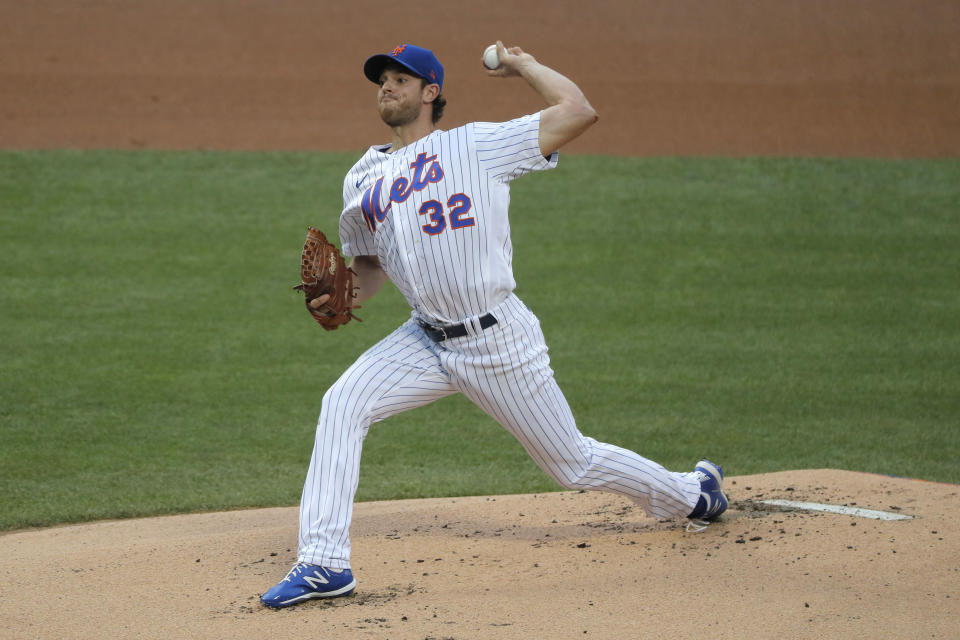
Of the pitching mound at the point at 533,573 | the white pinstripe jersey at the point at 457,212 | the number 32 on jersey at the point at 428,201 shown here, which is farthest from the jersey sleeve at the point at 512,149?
the pitching mound at the point at 533,573

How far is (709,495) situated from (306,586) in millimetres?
1545

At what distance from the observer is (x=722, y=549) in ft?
13.2

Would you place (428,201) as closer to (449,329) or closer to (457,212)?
(457,212)

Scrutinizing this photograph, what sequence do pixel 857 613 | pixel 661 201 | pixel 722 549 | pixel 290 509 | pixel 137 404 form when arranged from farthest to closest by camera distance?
1. pixel 661 201
2. pixel 137 404
3. pixel 290 509
4. pixel 722 549
5. pixel 857 613

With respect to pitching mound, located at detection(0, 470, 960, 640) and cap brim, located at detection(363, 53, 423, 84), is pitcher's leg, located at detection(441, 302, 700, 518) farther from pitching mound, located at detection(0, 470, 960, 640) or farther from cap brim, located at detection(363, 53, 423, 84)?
cap brim, located at detection(363, 53, 423, 84)

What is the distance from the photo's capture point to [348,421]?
369 centimetres

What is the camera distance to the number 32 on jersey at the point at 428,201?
3.70 meters

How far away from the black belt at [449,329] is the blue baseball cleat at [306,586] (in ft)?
2.66

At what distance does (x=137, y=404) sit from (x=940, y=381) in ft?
16.4

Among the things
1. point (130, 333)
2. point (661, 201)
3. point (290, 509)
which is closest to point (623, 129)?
point (661, 201)

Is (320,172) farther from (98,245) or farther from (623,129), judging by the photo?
(623,129)

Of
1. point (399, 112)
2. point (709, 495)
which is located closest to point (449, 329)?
point (399, 112)

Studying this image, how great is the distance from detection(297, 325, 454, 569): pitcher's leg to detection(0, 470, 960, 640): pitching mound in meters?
0.20

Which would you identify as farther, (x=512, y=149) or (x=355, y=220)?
(x=355, y=220)
